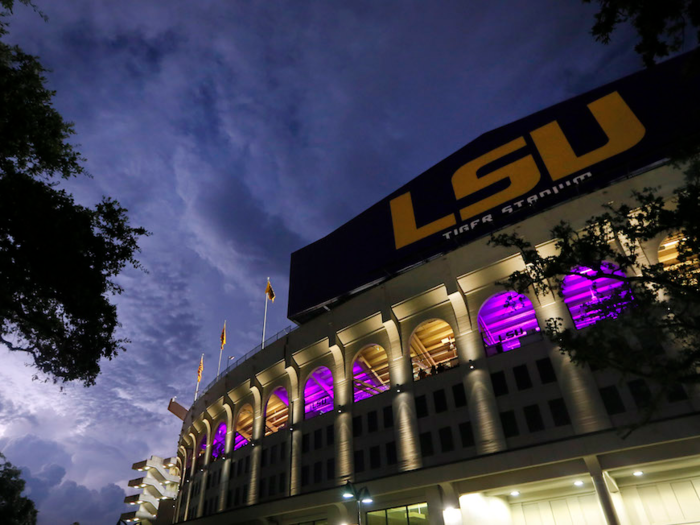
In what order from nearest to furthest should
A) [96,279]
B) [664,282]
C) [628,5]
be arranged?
[628,5], [664,282], [96,279]

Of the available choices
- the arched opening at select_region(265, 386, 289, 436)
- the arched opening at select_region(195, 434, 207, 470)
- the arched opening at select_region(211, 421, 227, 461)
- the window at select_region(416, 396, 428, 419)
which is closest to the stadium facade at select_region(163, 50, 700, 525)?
the window at select_region(416, 396, 428, 419)

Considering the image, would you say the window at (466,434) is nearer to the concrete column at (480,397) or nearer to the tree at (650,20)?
the concrete column at (480,397)

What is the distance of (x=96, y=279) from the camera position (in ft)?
71.5

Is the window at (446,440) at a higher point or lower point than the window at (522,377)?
lower

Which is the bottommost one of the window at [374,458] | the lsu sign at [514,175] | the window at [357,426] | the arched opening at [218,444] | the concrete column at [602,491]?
the concrete column at [602,491]

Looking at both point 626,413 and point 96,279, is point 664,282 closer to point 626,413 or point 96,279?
point 626,413

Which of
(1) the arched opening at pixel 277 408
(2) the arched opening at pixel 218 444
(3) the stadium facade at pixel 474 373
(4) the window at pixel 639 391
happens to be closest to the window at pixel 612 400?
(3) the stadium facade at pixel 474 373

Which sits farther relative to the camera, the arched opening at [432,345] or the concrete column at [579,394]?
the arched opening at [432,345]

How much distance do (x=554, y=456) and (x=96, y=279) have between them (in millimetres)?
26605

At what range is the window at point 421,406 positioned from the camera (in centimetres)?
3116

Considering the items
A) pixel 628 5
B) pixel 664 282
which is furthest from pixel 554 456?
pixel 628 5

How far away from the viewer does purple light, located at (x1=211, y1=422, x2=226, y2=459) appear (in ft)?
171

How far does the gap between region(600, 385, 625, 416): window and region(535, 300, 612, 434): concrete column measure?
36 cm

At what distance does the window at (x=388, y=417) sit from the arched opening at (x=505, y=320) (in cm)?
884
